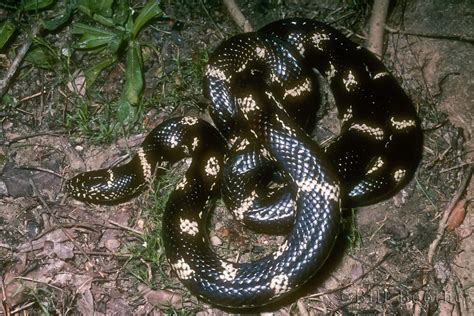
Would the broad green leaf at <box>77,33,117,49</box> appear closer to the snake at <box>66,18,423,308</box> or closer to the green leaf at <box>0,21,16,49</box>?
the green leaf at <box>0,21,16,49</box>

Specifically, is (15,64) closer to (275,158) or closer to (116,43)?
(116,43)

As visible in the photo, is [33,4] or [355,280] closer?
[355,280]

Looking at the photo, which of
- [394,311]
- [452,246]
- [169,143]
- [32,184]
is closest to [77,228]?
[32,184]

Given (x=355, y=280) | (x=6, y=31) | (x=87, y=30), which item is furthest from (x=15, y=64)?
(x=355, y=280)

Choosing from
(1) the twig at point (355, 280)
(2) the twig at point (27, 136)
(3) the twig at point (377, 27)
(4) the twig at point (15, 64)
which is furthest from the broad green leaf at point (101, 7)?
(1) the twig at point (355, 280)

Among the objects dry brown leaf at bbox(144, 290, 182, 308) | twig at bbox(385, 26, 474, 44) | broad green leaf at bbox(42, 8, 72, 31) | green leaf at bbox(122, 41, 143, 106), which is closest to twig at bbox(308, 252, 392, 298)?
dry brown leaf at bbox(144, 290, 182, 308)
